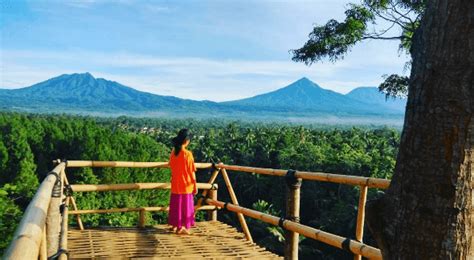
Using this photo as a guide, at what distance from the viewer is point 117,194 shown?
29.2 metres

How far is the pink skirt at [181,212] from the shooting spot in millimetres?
4617

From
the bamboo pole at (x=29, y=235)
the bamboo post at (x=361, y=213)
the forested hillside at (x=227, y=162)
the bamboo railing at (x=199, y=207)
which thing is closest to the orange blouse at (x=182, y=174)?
the bamboo railing at (x=199, y=207)

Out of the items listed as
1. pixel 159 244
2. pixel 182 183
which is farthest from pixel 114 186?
pixel 159 244

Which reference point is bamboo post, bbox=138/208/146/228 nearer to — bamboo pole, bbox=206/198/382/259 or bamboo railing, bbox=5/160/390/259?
bamboo railing, bbox=5/160/390/259

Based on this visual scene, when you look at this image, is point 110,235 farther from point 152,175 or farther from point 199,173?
point 152,175

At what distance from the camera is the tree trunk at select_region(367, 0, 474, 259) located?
1374 mm

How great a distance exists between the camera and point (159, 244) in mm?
4082

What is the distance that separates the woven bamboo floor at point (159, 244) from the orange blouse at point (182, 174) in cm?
40

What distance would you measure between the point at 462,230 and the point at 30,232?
116cm

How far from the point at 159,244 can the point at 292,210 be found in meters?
1.28

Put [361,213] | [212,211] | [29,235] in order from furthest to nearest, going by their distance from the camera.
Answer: [212,211]
[361,213]
[29,235]

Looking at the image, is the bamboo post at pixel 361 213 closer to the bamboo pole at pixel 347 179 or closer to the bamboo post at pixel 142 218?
the bamboo pole at pixel 347 179

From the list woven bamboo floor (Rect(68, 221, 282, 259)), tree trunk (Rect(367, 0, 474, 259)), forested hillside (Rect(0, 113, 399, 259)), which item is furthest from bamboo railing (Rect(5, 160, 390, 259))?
forested hillside (Rect(0, 113, 399, 259))

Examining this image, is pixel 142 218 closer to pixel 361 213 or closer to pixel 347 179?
pixel 347 179
